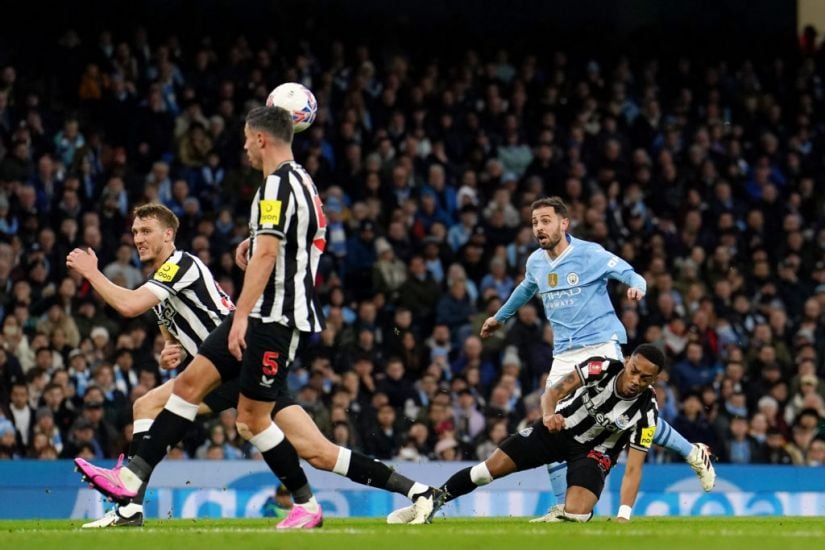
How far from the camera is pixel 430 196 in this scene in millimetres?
18656

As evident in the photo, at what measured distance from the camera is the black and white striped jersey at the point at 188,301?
342 inches

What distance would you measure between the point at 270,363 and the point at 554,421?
2627 millimetres

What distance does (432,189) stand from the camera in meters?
19.0

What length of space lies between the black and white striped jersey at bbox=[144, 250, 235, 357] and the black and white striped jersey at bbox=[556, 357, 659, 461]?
2352 millimetres

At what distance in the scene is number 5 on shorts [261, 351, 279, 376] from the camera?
767cm

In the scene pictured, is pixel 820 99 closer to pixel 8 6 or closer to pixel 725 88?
pixel 725 88

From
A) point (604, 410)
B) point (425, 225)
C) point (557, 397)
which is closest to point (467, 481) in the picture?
point (557, 397)

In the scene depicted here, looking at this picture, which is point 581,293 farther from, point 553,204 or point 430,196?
point 430,196

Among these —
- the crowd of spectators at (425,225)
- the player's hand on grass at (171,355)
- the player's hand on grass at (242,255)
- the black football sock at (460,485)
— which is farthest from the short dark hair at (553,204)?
the crowd of spectators at (425,225)

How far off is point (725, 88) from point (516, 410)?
8.95m

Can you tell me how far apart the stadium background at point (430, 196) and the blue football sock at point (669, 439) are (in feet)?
14.9

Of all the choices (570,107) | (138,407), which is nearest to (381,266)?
(570,107)

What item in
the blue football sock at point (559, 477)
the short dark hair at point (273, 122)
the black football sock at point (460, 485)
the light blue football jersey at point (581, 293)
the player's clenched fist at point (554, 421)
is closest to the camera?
the short dark hair at point (273, 122)

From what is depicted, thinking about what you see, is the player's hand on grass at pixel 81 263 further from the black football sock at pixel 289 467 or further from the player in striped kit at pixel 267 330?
the black football sock at pixel 289 467
